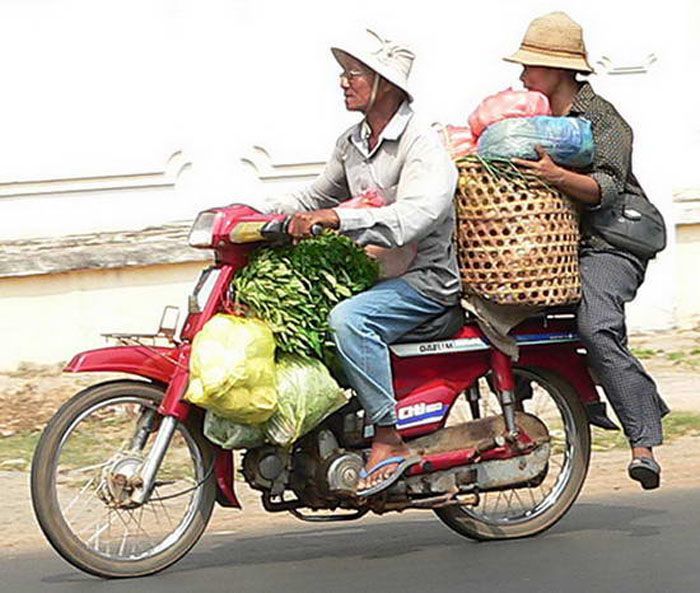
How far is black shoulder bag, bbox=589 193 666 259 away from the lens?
6.95 m

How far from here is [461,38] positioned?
11.2 m

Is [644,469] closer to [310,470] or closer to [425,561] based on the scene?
[425,561]

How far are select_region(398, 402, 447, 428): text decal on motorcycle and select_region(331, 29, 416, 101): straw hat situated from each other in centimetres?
112

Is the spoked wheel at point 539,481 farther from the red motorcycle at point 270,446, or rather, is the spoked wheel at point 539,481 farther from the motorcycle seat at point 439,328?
the motorcycle seat at point 439,328

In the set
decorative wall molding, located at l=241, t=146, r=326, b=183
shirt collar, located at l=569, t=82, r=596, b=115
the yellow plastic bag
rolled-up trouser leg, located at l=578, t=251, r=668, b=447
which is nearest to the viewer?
the yellow plastic bag

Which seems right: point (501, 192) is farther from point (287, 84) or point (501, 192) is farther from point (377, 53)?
point (287, 84)

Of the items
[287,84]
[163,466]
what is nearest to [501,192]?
[163,466]

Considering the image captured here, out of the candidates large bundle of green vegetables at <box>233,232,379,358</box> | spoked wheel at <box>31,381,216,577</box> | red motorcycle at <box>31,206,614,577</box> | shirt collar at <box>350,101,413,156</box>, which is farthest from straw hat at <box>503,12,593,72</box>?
spoked wheel at <box>31,381,216,577</box>

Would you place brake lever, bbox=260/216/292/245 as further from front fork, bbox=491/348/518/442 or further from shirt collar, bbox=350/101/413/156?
front fork, bbox=491/348/518/442

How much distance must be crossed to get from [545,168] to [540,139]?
109 millimetres

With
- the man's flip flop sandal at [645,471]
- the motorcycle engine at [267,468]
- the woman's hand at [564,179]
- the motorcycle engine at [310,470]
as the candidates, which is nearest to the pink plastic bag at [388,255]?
the woman's hand at [564,179]

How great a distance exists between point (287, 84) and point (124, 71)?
944mm

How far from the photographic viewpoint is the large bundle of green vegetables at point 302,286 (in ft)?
20.8

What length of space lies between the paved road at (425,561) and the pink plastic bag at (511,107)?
154cm
